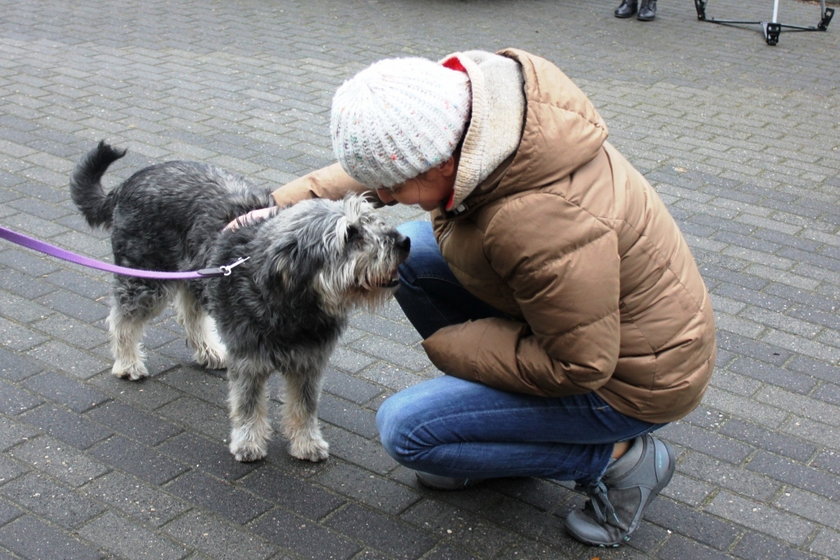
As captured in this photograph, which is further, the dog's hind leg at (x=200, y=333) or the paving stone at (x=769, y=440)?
the dog's hind leg at (x=200, y=333)

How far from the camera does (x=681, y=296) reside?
9.80 ft

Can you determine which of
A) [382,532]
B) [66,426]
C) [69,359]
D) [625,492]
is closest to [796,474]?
[625,492]

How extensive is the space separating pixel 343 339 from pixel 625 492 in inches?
70.5

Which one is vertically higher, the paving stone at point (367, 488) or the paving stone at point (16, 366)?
the paving stone at point (16, 366)

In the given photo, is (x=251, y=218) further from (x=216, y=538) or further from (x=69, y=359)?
(x=69, y=359)

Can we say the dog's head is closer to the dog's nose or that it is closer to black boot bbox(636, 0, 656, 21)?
the dog's nose

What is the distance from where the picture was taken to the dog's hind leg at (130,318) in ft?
13.4

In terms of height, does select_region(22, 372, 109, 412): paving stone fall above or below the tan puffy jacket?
below

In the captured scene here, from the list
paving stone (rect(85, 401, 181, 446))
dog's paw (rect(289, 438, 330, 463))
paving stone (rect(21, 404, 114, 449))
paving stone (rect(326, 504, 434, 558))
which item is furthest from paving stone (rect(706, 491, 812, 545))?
paving stone (rect(21, 404, 114, 449))

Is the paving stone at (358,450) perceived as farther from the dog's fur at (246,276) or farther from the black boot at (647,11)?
the black boot at (647,11)

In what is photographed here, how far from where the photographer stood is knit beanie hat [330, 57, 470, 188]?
8.79 ft

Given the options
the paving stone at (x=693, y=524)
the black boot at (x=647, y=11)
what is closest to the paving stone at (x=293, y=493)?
the paving stone at (x=693, y=524)

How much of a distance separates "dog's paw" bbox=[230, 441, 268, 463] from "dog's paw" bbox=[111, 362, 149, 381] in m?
0.74

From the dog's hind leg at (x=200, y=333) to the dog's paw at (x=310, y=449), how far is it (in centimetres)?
73
